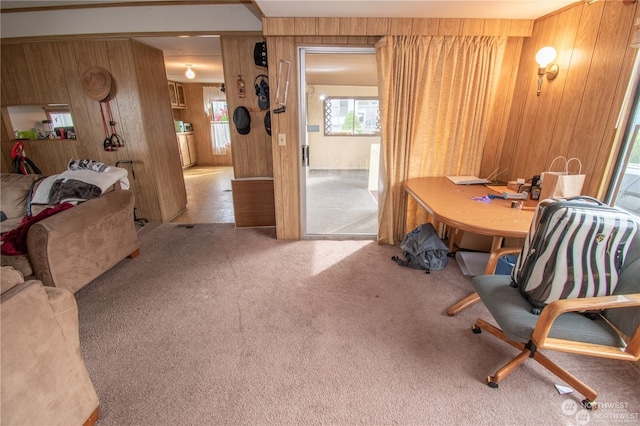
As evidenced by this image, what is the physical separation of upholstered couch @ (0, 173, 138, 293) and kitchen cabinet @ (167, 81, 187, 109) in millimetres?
5045

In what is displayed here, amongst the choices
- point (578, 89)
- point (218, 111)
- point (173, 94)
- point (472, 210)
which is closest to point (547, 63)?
point (578, 89)

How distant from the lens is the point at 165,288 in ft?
7.86

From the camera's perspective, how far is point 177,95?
736 cm

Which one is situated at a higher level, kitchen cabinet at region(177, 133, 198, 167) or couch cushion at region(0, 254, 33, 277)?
kitchen cabinet at region(177, 133, 198, 167)

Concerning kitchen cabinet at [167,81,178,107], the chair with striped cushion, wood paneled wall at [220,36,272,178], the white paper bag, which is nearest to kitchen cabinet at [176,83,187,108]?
kitchen cabinet at [167,81,178,107]

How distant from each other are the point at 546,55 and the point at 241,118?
2986 millimetres

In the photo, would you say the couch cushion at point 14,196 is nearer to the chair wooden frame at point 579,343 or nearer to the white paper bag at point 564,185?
the chair wooden frame at point 579,343

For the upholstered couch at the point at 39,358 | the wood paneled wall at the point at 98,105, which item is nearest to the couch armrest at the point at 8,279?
the upholstered couch at the point at 39,358

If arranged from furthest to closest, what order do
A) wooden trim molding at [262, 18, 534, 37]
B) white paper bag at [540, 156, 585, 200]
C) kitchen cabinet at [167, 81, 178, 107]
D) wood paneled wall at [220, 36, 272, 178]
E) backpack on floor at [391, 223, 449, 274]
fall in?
kitchen cabinet at [167, 81, 178, 107] → wood paneled wall at [220, 36, 272, 178] → backpack on floor at [391, 223, 449, 274] → wooden trim molding at [262, 18, 534, 37] → white paper bag at [540, 156, 585, 200]

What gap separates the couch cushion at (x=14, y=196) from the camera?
263 cm

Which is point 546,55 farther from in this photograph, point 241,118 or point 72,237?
point 72,237

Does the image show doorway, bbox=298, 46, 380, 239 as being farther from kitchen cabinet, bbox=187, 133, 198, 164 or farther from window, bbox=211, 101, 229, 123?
kitchen cabinet, bbox=187, 133, 198, 164

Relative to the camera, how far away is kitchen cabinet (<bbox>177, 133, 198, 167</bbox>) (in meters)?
7.33

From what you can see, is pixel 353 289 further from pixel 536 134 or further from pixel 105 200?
pixel 105 200
